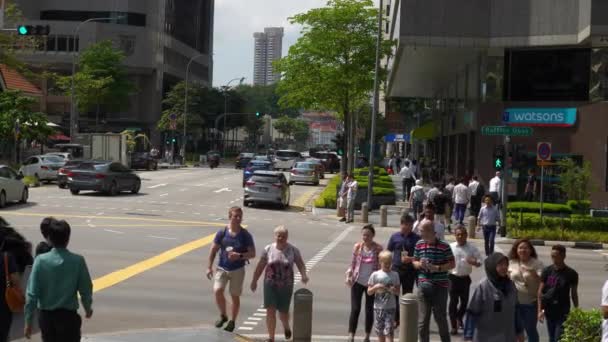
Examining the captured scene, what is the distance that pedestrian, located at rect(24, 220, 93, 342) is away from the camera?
25.9 feet

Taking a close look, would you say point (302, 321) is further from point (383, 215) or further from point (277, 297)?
point (383, 215)

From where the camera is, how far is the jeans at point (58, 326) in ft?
26.0

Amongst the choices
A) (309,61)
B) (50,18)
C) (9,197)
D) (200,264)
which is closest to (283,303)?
(200,264)

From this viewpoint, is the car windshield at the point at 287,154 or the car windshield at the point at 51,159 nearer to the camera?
the car windshield at the point at 51,159

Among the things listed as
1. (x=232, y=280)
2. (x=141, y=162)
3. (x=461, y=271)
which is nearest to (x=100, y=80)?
(x=141, y=162)

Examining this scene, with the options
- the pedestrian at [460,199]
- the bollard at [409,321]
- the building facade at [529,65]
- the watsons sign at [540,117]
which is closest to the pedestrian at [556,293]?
the bollard at [409,321]

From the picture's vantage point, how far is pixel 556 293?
420 inches

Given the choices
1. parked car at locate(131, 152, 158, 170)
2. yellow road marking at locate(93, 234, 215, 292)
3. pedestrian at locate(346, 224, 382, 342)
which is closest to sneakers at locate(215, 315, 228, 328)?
pedestrian at locate(346, 224, 382, 342)

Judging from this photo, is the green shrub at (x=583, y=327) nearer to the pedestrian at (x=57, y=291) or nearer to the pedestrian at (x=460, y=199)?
the pedestrian at (x=57, y=291)

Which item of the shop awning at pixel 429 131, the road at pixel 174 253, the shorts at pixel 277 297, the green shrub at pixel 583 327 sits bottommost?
the road at pixel 174 253

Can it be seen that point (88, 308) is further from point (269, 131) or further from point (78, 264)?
point (269, 131)

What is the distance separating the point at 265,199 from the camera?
37281mm

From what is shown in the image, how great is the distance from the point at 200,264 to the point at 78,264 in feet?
36.5

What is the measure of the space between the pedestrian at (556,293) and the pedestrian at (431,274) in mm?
1344
